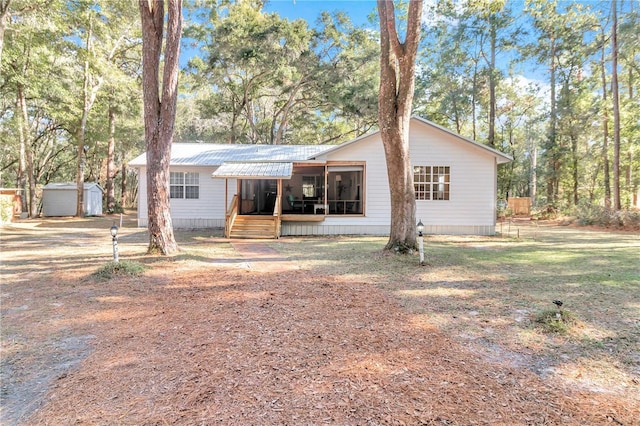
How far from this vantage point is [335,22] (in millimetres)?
21719

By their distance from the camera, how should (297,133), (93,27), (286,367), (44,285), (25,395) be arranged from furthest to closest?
(297,133) → (93,27) → (44,285) → (286,367) → (25,395)

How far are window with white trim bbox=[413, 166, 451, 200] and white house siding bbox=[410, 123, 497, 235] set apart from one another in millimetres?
153

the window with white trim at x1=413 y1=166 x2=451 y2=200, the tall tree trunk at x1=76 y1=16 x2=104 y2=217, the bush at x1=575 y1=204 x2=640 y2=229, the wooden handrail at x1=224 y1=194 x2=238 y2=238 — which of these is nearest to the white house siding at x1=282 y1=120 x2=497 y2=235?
the window with white trim at x1=413 y1=166 x2=451 y2=200

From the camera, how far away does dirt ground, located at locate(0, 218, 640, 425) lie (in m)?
2.37

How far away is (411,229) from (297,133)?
74.0 feet

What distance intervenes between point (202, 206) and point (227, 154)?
2.91 m

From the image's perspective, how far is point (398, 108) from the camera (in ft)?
26.9

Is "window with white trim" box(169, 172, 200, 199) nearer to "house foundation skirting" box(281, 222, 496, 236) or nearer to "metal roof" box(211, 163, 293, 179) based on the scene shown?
"metal roof" box(211, 163, 293, 179)

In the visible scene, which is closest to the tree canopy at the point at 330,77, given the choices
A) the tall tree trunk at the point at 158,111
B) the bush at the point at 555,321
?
the tall tree trunk at the point at 158,111

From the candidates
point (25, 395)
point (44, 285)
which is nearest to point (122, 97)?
point (44, 285)

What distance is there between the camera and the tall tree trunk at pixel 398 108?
798cm

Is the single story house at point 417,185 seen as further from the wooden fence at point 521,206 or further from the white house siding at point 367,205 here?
the wooden fence at point 521,206

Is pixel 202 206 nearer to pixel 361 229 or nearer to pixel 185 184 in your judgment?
pixel 185 184

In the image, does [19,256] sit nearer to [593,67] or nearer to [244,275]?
[244,275]
